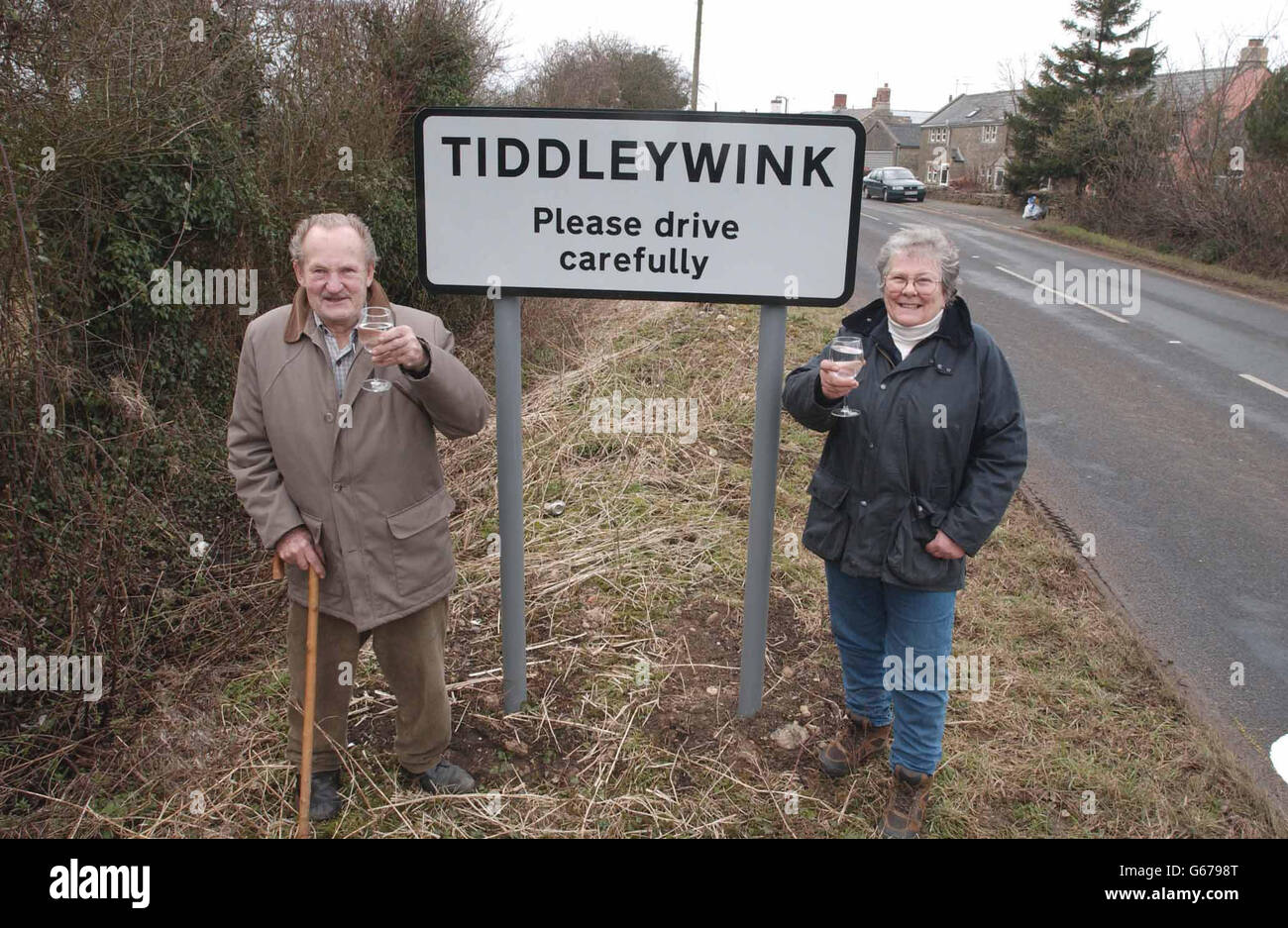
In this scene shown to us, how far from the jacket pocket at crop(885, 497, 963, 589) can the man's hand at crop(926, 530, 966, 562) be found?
0.02 m

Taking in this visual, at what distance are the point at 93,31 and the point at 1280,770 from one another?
251 inches

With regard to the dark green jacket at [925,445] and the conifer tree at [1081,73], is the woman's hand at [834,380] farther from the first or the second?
the conifer tree at [1081,73]

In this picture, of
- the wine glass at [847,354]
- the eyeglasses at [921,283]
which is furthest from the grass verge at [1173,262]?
the wine glass at [847,354]

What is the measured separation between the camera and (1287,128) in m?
17.2

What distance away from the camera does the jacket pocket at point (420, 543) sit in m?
2.60

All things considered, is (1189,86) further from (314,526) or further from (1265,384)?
(314,526)

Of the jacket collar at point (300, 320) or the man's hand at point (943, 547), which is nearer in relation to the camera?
the jacket collar at point (300, 320)

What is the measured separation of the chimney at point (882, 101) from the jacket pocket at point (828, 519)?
78.5 m

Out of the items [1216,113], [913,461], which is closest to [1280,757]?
[913,461]

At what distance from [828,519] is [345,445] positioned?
4.90 feet

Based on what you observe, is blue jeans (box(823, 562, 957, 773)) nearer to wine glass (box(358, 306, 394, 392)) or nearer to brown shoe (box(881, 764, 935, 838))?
brown shoe (box(881, 764, 935, 838))

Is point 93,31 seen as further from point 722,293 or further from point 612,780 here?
point 612,780

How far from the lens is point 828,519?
285cm

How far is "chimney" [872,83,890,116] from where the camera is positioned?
73.7 m
